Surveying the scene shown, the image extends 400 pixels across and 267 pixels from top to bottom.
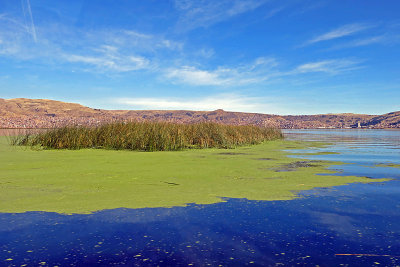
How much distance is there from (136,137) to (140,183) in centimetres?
786

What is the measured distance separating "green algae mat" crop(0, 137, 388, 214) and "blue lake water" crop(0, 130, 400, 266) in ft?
1.48

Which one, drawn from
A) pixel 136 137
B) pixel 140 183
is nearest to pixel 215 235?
pixel 140 183

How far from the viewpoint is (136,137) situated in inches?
546

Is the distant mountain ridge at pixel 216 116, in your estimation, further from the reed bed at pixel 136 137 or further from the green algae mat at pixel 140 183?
the green algae mat at pixel 140 183

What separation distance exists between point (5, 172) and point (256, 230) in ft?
21.0

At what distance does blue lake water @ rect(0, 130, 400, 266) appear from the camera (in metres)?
2.70

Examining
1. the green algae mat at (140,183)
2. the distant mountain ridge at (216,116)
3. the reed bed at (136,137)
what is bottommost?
the green algae mat at (140,183)

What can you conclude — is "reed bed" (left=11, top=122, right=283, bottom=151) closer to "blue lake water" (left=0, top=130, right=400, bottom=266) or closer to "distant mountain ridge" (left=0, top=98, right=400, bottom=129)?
"blue lake water" (left=0, top=130, right=400, bottom=266)

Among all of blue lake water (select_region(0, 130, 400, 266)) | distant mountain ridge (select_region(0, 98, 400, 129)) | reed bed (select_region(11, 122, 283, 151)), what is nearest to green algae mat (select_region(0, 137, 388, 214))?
Result: blue lake water (select_region(0, 130, 400, 266))

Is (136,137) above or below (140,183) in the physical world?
above

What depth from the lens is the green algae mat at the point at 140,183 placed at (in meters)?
4.67

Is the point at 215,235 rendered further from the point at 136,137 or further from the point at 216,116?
the point at 216,116

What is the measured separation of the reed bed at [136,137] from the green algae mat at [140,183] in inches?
189

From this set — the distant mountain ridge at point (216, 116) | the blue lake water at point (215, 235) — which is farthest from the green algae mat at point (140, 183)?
the distant mountain ridge at point (216, 116)
